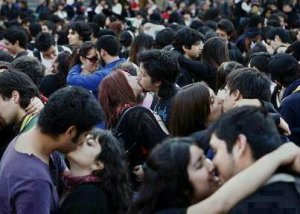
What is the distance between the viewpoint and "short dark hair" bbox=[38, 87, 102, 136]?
3311 millimetres

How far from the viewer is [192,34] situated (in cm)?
815

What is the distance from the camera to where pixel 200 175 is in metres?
2.89

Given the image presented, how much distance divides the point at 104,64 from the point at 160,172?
15.5 feet

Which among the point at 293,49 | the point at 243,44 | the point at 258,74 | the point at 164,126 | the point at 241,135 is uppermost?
the point at 241,135

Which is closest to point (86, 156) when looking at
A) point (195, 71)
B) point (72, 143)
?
point (72, 143)

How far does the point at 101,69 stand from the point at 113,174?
3.53 meters

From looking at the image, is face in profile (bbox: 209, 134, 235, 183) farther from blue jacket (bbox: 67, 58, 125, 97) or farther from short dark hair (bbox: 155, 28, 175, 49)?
short dark hair (bbox: 155, 28, 175, 49)

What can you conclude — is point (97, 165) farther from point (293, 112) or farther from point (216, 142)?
point (293, 112)

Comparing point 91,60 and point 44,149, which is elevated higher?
point 44,149

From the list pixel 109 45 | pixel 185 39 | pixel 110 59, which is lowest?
pixel 185 39

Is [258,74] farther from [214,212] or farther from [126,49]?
[126,49]

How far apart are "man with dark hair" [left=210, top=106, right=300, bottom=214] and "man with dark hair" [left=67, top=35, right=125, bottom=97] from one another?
13.2 feet

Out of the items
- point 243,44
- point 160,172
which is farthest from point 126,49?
point 160,172

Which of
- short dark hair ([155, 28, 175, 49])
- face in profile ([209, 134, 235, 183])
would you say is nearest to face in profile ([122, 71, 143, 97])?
face in profile ([209, 134, 235, 183])
